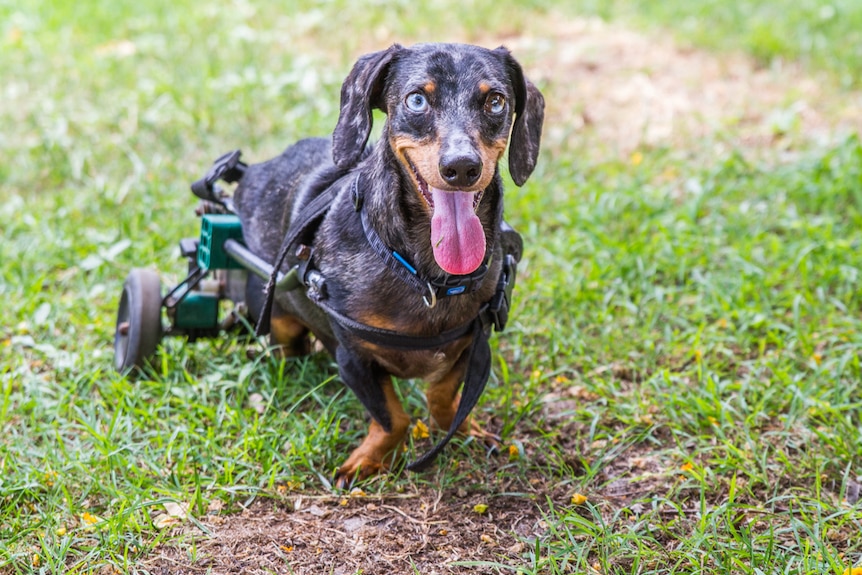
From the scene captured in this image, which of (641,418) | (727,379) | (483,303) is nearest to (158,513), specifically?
(483,303)

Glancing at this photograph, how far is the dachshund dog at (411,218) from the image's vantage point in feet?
8.46

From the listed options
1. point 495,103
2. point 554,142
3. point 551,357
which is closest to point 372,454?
point 551,357

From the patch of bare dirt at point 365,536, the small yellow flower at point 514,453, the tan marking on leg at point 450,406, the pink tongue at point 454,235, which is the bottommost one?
the patch of bare dirt at point 365,536

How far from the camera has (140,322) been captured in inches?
135

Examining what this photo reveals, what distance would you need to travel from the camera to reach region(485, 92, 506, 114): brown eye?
2619 mm

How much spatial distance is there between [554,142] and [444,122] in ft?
10.5

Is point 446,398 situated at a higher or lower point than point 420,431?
higher

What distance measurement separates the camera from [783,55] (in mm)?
6355

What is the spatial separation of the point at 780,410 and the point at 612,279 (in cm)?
108

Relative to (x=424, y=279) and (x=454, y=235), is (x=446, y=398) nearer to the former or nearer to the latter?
(x=424, y=279)

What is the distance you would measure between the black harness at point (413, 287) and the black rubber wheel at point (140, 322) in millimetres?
601

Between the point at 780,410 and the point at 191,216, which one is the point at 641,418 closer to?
the point at 780,410

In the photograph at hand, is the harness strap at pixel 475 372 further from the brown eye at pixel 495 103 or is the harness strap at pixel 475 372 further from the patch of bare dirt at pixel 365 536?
the brown eye at pixel 495 103

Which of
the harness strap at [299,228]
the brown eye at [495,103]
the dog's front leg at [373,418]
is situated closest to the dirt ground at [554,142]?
the dog's front leg at [373,418]
